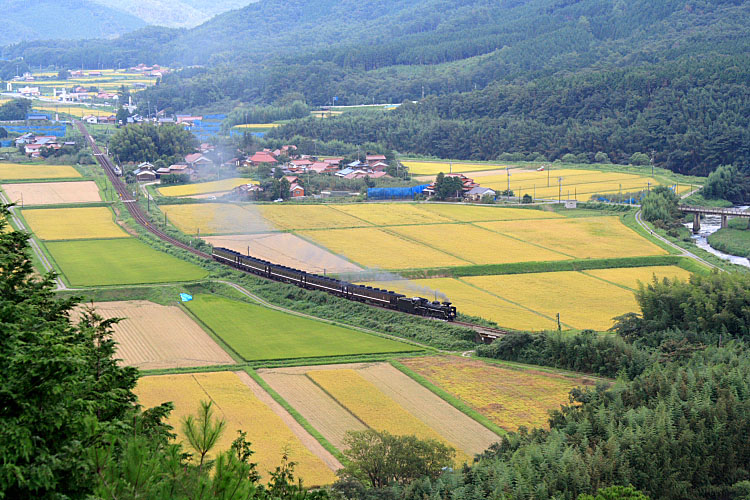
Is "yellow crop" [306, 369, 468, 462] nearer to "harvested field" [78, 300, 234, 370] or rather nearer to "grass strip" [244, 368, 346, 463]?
"grass strip" [244, 368, 346, 463]

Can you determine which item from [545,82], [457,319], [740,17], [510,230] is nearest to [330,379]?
[457,319]

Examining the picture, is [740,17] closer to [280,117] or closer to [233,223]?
A: [280,117]

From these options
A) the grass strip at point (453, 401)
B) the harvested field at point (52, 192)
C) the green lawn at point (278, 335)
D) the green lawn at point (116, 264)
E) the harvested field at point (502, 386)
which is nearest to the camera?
the grass strip at point (453, 401)

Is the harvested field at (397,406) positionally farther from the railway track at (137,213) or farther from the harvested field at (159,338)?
the railway track at (137,213)

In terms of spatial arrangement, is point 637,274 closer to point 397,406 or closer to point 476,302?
point 476,302

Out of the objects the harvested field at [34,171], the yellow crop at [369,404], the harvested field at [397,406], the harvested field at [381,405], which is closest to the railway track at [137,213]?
the harvested field at [34,171]

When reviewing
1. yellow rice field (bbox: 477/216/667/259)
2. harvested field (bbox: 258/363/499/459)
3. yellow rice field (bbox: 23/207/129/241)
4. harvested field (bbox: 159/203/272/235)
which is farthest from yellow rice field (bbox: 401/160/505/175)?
harvested field (bbox: 258/363/499/459)
